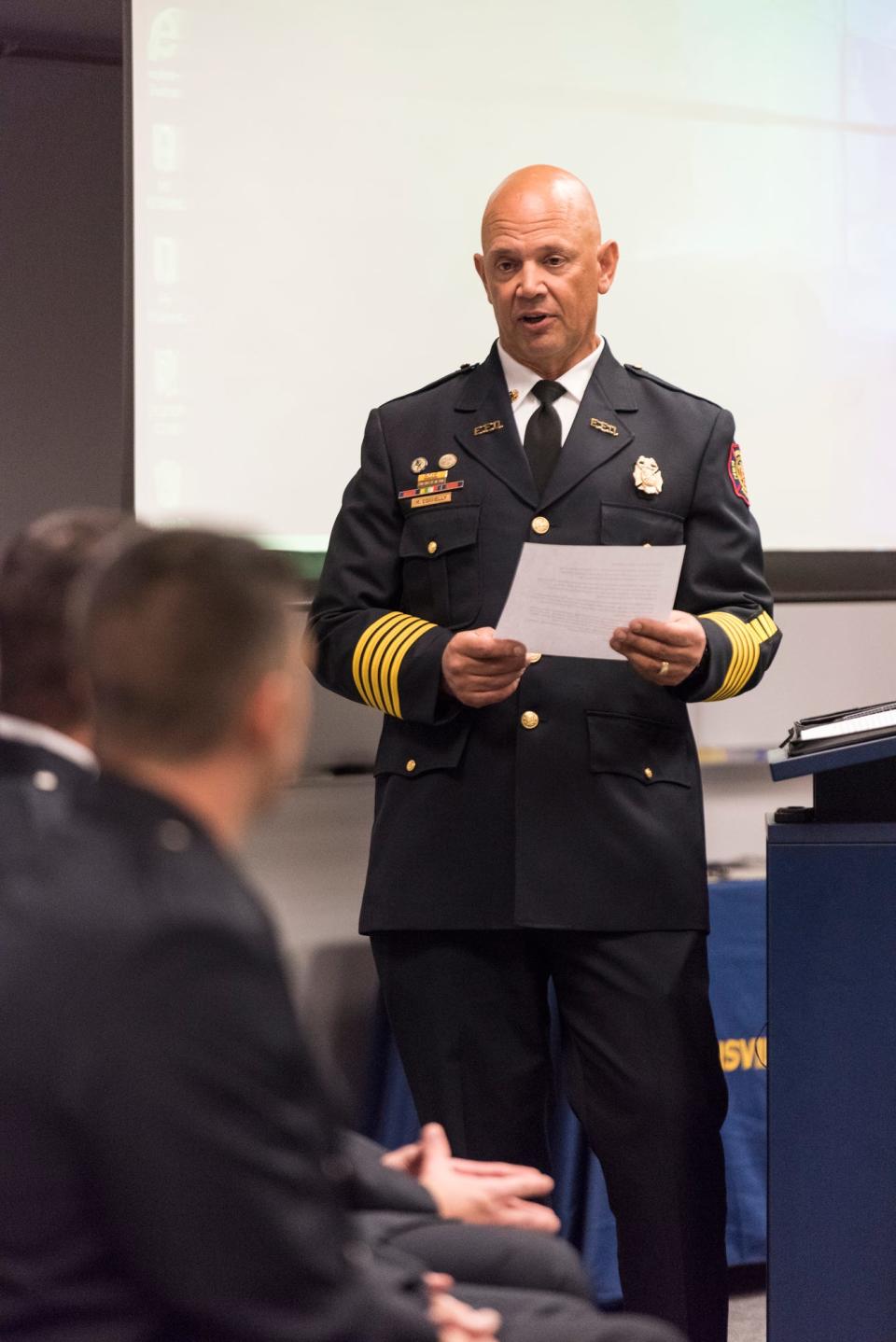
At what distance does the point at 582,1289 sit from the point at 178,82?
2190mm

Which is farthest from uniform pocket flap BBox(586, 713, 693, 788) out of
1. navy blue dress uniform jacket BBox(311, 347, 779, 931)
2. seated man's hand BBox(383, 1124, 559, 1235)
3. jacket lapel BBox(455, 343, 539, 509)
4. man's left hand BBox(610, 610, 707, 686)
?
seated man's hand BBox(383, 1124, 559, 1235)

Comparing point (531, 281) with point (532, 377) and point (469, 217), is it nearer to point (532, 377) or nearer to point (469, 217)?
point (532, 377)

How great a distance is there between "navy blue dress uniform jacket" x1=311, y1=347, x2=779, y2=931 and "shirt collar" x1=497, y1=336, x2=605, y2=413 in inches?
0.6

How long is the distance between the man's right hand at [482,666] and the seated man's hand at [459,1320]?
0.86 meters

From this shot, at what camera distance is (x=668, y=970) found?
84.6 inches

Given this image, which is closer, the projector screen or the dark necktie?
the dark necktie

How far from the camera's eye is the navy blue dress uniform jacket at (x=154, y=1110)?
0.94 meters

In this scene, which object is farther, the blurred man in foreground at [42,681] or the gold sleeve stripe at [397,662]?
the gold sleeve stripe at [397,662]

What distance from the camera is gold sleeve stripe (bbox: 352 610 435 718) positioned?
2.14 metres

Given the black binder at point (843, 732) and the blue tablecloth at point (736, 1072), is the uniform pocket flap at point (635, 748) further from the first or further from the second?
the blue tablecloth at point (736, 1072)

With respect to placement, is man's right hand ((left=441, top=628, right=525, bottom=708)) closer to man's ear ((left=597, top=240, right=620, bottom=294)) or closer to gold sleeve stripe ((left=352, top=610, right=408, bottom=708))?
gold sleeve stripe ((left=352, top=610, right=408, bottom=708))

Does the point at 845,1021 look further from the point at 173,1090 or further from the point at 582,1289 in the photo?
the point at 173,1090

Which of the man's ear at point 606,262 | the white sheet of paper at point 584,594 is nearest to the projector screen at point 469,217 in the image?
the man's ear at point 606,262

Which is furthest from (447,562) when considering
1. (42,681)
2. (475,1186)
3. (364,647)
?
(42,681)
